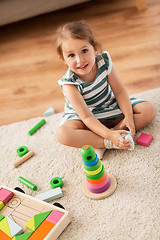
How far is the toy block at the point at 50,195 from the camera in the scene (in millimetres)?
1105

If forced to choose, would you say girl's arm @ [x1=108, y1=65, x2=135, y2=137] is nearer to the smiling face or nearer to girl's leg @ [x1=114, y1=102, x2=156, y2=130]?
girl's leg @ [x1=114, y1=102, x2=156, y2=130]

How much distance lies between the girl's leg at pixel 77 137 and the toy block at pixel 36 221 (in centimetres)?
34

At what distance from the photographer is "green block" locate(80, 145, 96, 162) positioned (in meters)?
0.98

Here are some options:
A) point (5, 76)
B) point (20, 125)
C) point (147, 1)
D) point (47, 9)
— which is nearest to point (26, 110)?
point (20, 125)

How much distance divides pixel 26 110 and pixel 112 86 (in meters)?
0.54

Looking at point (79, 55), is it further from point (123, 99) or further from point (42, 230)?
point (42, 230)

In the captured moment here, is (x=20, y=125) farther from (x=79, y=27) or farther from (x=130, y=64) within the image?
(x=130, y=64)

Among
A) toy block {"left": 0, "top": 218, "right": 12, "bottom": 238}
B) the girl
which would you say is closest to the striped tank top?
the girl

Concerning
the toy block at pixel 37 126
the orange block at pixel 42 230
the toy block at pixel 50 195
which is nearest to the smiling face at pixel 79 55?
the toy block at pixel 37 126

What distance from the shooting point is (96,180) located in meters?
1.06

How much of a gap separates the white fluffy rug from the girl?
74mm

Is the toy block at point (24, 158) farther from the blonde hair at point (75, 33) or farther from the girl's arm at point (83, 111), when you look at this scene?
the blonde hair at point (75, 33)

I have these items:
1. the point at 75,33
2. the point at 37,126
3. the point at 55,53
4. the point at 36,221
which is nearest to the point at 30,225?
the point at 36,221

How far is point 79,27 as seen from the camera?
1.20 meters
